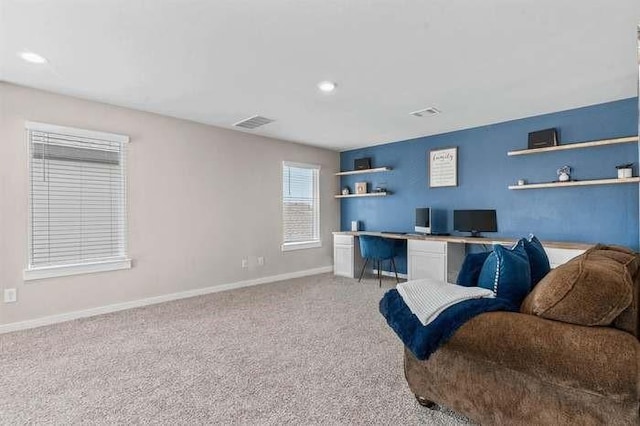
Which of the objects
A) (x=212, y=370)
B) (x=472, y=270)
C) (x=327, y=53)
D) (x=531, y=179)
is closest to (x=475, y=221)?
(x=531, y=179)

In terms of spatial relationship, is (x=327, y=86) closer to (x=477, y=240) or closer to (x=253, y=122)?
(x=253, y=122)

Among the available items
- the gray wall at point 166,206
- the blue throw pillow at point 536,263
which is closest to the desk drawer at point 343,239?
the gray wall at point 166,206

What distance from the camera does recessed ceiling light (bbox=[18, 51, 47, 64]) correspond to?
2.50 m

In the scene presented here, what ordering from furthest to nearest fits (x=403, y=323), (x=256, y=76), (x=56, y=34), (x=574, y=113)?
(x=574, y=113)
(x=256, y=76)
(x=56, y=34)
(x=403, y=323)

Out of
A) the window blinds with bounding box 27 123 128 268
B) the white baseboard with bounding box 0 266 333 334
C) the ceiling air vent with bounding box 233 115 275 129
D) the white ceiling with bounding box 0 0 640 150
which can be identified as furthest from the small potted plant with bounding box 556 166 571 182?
the window blinds with bounding box 27 123 128 268

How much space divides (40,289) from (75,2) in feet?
8.71

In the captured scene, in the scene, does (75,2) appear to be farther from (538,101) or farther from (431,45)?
(538,101)

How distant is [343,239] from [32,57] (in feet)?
14.0

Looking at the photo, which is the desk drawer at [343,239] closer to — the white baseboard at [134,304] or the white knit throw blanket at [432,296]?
the white baseboard at [134,304]

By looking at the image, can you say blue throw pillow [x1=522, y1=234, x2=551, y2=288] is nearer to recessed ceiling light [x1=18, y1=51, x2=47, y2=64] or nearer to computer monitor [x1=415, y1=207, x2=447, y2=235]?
computer monitor [x1=415, y1=207, x2=447, y2=235]

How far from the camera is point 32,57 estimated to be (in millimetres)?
2549

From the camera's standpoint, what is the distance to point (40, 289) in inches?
126

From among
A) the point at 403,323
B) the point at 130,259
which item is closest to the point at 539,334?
the point at 403,323

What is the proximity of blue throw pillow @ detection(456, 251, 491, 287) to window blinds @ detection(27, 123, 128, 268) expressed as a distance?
347cm
